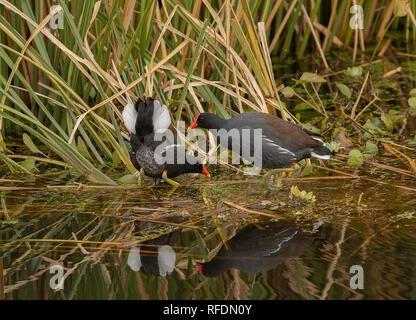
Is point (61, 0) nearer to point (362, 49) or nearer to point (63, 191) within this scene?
point (63, 191)

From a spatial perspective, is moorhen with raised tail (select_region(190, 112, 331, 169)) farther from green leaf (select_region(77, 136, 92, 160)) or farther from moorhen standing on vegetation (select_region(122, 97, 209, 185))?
green leaf (select_region(77, 136, 92, 160))

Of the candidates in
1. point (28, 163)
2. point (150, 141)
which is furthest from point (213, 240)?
point (28, 163)

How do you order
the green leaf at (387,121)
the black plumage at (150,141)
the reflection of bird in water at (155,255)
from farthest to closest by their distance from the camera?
1. the green leaf at (387,121)
2. the black plumage at (150,141)
3. the reflection of bird in water at (155,255)

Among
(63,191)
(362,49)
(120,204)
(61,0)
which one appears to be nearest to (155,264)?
(120,204)

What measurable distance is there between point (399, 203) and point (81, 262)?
1.67 metres

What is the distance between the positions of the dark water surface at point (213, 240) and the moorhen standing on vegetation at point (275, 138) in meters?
0.15

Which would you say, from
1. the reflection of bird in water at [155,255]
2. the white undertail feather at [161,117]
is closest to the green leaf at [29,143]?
the white undertail feather at [161,117]

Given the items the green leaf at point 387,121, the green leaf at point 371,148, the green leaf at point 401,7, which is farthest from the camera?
the green leaf at point 387,121

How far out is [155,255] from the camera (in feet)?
9.19

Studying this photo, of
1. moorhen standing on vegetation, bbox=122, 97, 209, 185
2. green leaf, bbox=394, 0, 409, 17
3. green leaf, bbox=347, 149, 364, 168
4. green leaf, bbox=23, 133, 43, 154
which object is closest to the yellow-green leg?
moorhen standing on vegetation, bbox=122, 97, 209, 185

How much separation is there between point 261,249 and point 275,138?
102 centimetres

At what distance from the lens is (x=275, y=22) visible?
20.5 feet

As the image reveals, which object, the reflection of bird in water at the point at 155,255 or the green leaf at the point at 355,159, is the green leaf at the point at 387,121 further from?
the reflection of bird in water at the point at 155,255

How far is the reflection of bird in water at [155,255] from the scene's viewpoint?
2648mm
